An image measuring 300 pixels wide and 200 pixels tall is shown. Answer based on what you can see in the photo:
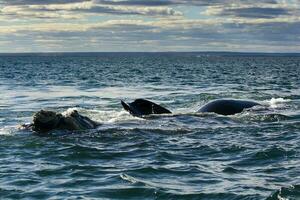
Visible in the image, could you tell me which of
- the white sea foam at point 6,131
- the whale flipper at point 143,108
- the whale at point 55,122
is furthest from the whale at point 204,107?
the white sea foam at point 6,131

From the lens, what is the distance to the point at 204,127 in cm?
2136

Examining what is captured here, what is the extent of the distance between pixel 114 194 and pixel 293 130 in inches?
405

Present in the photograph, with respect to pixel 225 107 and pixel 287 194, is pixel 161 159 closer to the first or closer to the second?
pixel 287 194

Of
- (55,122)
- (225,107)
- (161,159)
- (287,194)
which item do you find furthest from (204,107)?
(287,194)

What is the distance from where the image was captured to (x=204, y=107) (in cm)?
2603

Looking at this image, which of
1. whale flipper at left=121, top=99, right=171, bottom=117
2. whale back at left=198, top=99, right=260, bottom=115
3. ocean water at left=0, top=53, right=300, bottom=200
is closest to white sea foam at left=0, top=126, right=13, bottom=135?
ocean water at left=0, top=53, right=300, bottom=200

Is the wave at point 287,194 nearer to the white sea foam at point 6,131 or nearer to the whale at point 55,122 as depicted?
the whale at point 55,122

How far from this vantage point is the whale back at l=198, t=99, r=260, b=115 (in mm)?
25422

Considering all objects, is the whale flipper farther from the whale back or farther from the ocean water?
the whale back

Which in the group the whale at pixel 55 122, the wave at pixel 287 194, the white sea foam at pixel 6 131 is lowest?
the wave at pixel 287 194

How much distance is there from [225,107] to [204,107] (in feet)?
2.97

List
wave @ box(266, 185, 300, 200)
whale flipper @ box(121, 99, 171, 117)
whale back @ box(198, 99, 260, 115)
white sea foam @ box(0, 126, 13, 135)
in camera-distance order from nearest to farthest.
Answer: wave @ box(266, 185, 300, 200)
white sea foam @ box(0, 126, 13, 135)
whale flipper @ box(121, 99, 171, 117)
whale back @ box(198, 99, 260, 115)

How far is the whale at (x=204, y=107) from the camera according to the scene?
80.5 ft

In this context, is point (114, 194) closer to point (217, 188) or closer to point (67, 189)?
point (67, 189)
